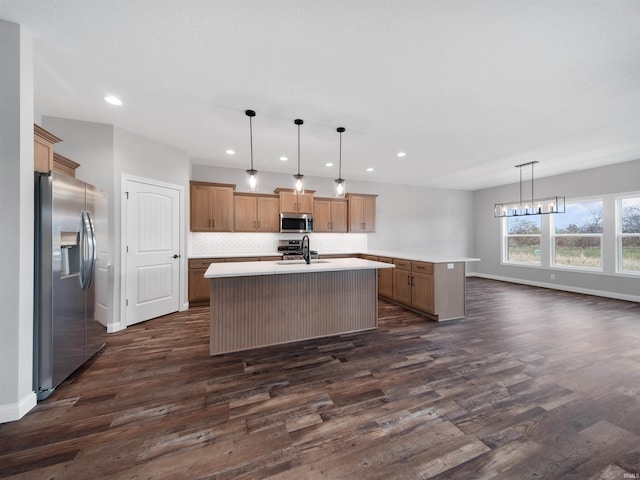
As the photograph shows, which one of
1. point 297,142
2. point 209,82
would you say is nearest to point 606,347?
point 297,142

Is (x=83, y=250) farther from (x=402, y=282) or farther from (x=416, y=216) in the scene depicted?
(x=416, y=216)

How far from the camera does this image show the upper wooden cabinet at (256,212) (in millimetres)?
5172

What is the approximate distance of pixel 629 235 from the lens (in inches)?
194

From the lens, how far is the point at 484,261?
766 cm

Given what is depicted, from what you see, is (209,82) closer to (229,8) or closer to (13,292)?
(229,8)

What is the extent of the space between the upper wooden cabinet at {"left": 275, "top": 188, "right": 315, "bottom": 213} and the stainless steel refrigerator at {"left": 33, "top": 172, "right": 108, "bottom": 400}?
3.14 m

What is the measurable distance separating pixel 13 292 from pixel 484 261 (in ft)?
30.1

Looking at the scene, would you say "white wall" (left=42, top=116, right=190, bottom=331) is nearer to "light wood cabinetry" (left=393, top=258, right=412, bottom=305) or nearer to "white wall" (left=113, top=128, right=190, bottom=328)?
"white wall" (left=113, top=128, right=190, bottom=328)

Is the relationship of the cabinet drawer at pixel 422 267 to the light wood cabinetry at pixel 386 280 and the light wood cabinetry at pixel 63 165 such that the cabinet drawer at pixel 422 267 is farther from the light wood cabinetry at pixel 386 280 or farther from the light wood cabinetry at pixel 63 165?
the light wood cabinetry at pixel 63 165

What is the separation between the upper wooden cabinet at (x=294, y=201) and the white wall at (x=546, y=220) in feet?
17.8

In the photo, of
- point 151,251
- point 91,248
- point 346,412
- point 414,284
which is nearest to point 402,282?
point 414,284

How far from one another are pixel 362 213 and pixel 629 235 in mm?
5127

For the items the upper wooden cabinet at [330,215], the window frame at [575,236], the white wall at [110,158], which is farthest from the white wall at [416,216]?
the white wall at [110,158]

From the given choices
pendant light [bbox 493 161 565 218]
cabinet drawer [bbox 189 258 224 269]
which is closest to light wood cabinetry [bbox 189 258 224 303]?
cabinet drawer [bbox 189 258 224 269]
